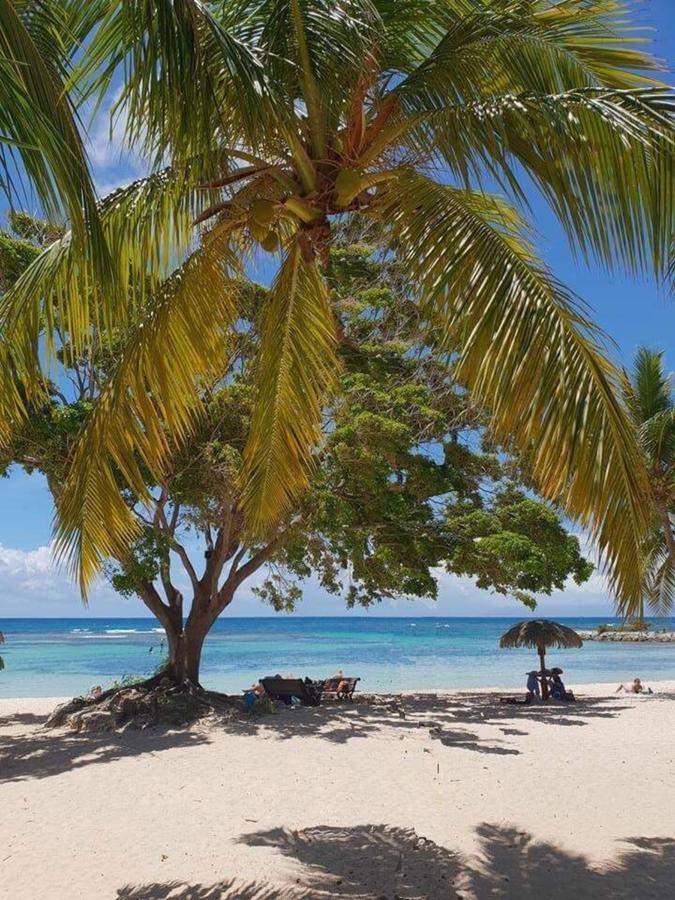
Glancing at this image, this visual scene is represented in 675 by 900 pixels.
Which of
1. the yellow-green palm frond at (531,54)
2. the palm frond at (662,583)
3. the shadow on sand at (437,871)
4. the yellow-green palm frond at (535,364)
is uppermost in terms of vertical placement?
the yellow-green palm frond at (531,54)

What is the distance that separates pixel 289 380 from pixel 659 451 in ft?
32.9

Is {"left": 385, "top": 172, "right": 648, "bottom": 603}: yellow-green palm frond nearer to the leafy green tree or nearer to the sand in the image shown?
the sand

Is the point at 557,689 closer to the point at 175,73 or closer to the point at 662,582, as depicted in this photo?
the point at 662,582

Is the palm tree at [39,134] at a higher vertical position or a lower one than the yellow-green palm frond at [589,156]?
lower

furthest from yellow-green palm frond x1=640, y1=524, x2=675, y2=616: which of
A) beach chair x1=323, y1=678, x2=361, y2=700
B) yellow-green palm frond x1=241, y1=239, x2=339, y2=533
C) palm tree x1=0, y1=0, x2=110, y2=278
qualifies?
palm tree x1=0, y1=0, x2=110, y2=278

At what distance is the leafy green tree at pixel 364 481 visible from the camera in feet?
39.0

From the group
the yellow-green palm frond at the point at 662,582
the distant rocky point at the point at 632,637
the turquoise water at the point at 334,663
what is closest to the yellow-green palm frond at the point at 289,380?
the yellow-green palm frond at the point at 662,582

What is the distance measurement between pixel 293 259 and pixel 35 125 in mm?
2606

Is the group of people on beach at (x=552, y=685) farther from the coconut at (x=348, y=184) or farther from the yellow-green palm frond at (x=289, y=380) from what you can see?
the coconut at (x=348, y=184)

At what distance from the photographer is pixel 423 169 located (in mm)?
4293

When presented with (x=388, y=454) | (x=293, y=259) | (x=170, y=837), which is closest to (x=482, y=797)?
(x=170, y=837)

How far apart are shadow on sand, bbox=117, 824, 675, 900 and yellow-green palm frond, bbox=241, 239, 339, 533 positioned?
2.63m

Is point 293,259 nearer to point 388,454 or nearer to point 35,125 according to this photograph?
point 35,125

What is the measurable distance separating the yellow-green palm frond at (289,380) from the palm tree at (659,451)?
6.29 metres
